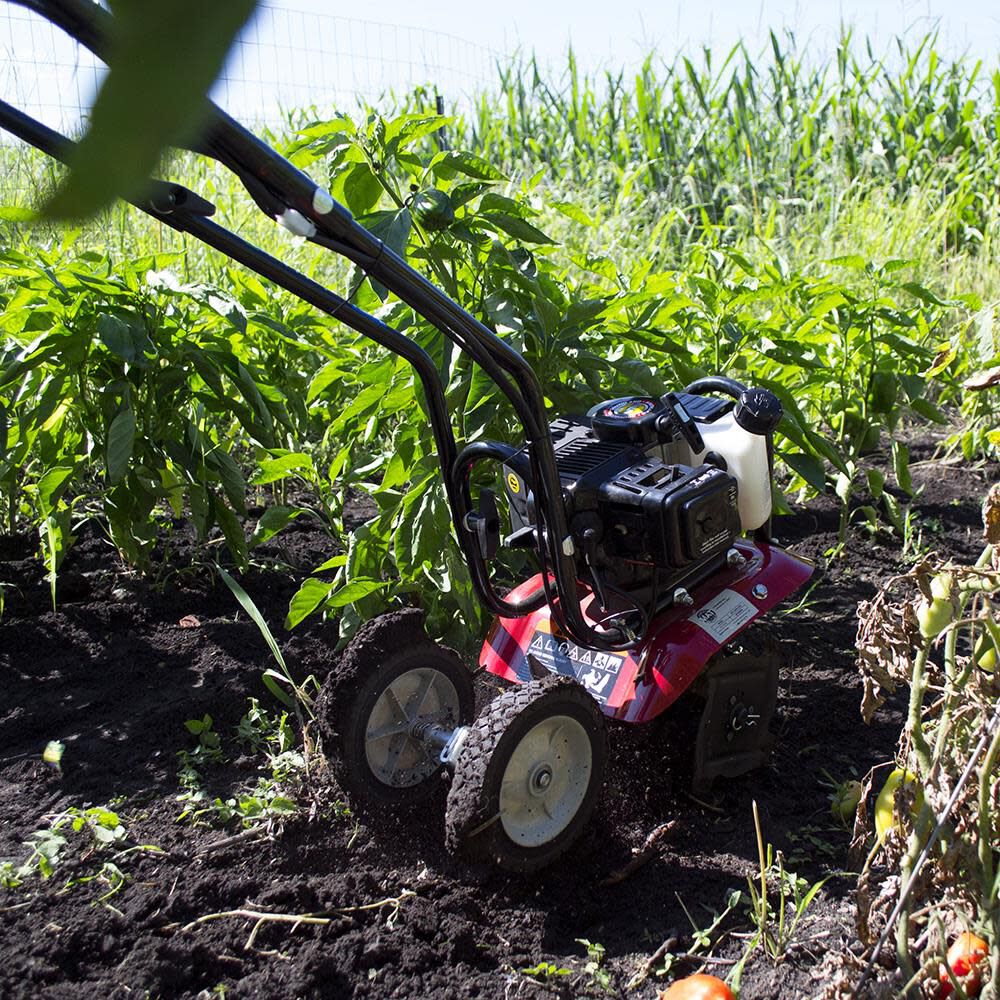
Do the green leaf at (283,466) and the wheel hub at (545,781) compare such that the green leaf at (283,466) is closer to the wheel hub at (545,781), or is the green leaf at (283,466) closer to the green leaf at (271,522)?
the green leaf at (271,522)

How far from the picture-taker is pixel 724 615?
7.79ft

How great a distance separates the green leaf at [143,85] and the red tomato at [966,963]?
1.54m

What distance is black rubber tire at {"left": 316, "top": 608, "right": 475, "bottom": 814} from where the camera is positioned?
2.20 metres

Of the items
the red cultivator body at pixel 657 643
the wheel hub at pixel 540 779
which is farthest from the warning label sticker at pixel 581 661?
the wheel hub at pixel 540 779

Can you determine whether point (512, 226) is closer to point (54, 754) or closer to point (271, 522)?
point (271, 522)

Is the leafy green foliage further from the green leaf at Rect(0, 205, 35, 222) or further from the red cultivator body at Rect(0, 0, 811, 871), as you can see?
the green leaf at Rect(0, 205, 35, 222)

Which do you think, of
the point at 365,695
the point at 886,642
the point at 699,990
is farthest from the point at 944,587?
the point at 365,695

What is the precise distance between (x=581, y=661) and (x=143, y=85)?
6.83ft

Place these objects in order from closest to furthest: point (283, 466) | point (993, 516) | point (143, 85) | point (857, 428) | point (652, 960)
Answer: point (143, 85) → point (993, 516) → point (652, 960) → point (283, 466) → point (857, 428)

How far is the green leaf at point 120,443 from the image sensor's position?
9.16 ft

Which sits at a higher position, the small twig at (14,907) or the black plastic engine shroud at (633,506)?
the black plastic engine shroud at (633,506)

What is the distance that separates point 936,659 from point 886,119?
6.91 metres

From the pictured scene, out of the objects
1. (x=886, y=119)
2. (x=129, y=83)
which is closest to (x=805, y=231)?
(x=886, y=119)

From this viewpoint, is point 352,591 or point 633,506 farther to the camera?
point 352,591
